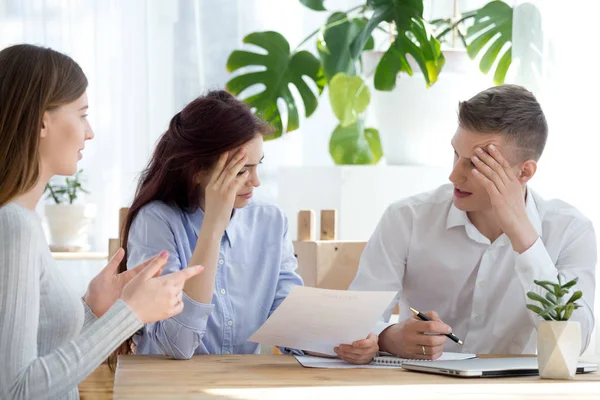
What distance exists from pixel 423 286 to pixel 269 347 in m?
0.40

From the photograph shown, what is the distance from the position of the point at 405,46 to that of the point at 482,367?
69.0 inches

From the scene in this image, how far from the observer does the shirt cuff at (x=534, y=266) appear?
5.88 feet

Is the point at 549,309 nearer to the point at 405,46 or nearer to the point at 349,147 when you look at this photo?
the point at 405,46

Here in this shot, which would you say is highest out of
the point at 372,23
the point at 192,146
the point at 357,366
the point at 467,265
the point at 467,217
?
the point at 372,23

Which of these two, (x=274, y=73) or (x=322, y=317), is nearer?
(x=322, y=317)

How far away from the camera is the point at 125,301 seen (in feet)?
4.47

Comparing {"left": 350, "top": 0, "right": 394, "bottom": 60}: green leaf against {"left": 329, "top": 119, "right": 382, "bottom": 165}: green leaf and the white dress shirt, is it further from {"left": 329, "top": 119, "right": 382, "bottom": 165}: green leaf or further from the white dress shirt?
the white dress shirt

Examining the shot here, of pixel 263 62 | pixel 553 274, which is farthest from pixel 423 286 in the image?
pixel 263 62

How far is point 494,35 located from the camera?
3.13m

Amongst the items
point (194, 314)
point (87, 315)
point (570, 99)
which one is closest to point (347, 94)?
point (570, 99)

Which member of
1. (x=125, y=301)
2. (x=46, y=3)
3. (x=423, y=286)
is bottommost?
(x=423, y=286)

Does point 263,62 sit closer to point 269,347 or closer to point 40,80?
point 269,347

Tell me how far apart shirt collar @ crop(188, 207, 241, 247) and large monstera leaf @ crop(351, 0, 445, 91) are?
1198mm

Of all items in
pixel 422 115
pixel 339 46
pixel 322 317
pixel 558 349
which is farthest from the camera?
pixel 339 46
